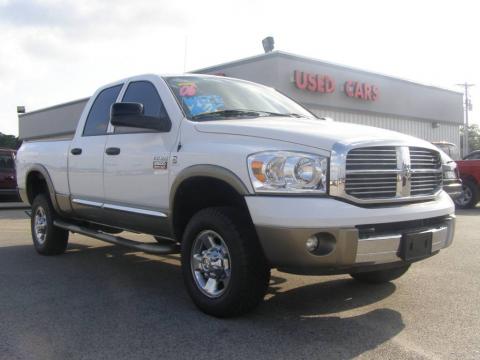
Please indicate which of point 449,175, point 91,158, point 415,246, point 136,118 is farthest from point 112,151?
point 449,175

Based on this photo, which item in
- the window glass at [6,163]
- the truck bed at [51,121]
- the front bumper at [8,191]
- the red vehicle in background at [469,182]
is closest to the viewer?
the red vehicle in background at [469,182]

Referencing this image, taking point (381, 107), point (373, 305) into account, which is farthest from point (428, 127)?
point (373, 305)

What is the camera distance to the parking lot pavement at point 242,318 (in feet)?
10.8

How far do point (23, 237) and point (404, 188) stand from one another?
687 centimetres

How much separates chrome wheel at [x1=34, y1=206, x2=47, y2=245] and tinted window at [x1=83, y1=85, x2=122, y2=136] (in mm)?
1619

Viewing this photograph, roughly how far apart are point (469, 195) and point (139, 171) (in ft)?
32.9

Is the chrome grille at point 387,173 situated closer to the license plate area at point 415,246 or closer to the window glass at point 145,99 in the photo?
the license plate area at point 415,246

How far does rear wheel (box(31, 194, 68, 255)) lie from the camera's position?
6648 millimetres

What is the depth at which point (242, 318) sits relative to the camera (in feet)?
12.7

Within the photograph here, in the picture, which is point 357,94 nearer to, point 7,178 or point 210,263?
point 7,178

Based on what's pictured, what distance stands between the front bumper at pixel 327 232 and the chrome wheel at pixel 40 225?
4.23m

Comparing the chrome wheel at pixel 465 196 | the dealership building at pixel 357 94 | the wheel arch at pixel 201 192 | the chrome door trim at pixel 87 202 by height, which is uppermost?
the dealership building at pixel 357 94

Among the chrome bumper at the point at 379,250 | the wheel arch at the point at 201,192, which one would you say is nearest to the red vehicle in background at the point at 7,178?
the wheel arch at the point at 201,192

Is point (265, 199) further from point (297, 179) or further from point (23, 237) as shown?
point (23, 237)
